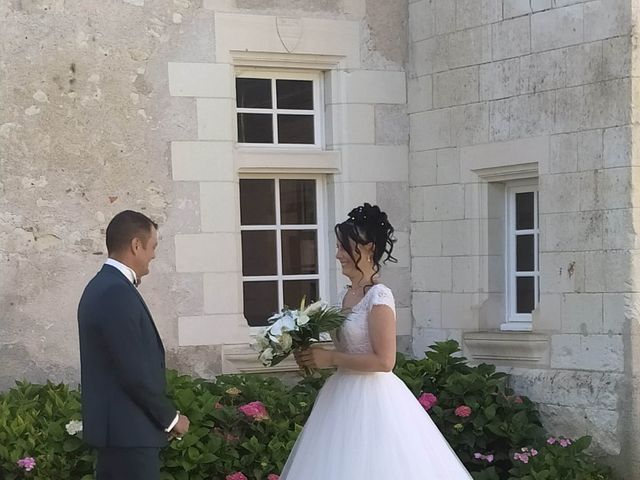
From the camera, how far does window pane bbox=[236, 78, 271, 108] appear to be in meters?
6.40

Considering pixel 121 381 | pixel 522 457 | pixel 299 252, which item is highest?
pixel 299 252

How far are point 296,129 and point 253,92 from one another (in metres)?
0.39

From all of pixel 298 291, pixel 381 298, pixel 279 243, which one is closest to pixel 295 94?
pixel 279 243

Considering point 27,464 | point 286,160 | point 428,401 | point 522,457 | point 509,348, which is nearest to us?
point 27,464

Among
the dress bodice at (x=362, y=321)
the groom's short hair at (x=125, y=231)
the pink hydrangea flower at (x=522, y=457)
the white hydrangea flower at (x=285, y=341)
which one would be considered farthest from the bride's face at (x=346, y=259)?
the pink hydrangea flower at (x=522, y=457)

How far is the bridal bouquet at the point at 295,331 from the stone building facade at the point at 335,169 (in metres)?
2.04

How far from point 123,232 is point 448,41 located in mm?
3354

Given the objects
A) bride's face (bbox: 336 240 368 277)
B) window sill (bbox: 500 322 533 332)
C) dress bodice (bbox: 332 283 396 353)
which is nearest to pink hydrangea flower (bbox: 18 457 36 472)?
dress bodice (bbox: 332 283 396 353)

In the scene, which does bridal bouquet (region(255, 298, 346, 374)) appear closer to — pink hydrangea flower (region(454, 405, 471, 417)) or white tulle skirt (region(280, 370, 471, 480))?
white tulle skirt (region(280, 370, 471, 480))

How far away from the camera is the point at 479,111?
6250 millimetres

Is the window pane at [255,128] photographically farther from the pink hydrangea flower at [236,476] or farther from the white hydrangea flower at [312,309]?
the white hydrangea flower at [312,309]

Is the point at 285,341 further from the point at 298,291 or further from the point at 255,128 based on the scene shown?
the point at 255,128

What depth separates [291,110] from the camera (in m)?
6.50

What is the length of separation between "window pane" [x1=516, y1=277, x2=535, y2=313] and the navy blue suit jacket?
321cm
